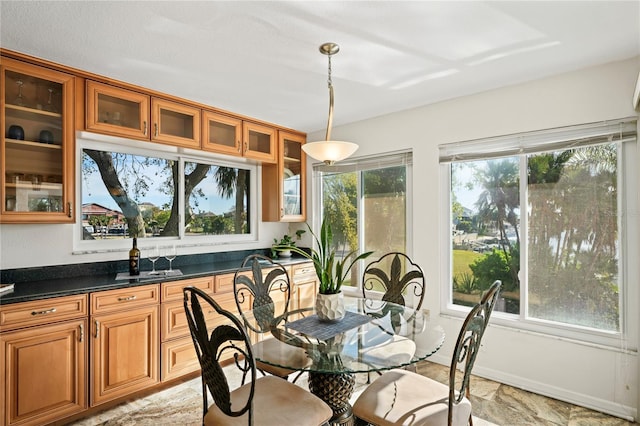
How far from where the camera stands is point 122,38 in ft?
6.95

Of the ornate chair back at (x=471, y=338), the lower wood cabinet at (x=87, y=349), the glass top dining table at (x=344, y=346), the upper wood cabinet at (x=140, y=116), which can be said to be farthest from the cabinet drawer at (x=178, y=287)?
the ornate chair back at (x=471, y=338)

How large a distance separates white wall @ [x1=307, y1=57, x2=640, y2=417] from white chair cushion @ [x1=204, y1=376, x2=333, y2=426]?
1.95 m

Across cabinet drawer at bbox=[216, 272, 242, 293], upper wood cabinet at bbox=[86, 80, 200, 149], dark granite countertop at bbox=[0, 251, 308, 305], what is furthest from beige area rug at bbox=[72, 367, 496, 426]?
upper wood cabinet at bbox=[86, 80, 200, 149]

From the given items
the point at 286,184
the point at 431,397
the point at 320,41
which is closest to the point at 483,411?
the point at 431,397

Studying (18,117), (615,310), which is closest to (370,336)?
(615,310)

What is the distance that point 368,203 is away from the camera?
3984 millimetres

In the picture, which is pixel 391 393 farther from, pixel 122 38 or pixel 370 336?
pixel 122 38

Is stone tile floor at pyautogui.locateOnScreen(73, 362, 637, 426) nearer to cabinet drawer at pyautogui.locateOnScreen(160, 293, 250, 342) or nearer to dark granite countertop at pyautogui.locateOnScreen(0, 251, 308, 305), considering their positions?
cabinet drawer at pyautogui.locateOnScreen(160, 293, 250, 342)

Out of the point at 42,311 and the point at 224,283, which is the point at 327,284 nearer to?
the point at 224,283

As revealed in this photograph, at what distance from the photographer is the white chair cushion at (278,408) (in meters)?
1.57

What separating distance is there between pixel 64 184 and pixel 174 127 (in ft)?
3.32

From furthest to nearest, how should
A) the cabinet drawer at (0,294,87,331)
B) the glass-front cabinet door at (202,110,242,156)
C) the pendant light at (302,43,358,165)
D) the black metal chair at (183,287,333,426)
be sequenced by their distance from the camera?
the glass-front cabinet door at (202,110,242,156), the pendant light at (302,43,358,165), the cabinet drawer at (0,294,87,331), the black metal chair at (183,287,333,426)

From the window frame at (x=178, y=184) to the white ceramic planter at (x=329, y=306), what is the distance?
209 cm

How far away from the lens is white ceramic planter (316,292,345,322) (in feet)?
6.59
